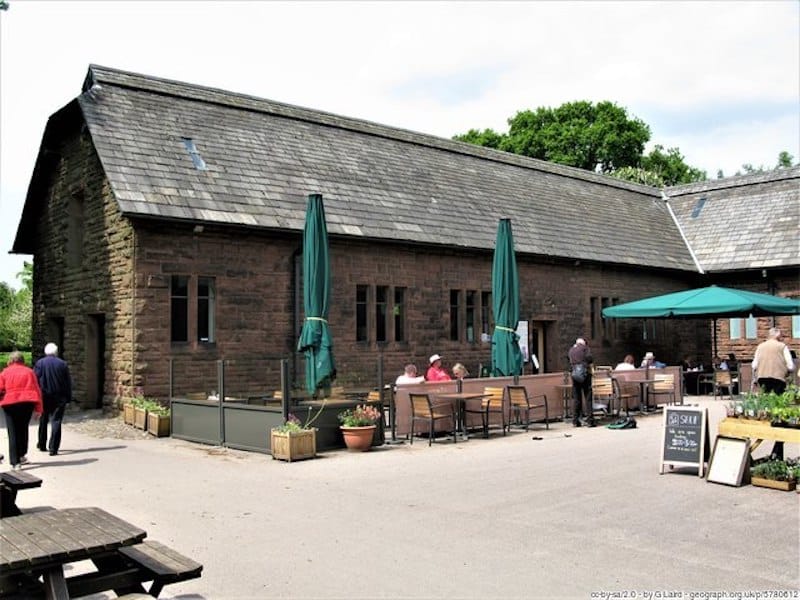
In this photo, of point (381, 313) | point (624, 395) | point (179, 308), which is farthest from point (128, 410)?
point (624, 395)

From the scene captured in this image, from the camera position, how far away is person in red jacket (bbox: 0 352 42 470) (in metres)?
10.9

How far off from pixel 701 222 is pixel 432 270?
1527cm

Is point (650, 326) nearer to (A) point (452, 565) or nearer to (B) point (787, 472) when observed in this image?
(B) point (787, 472)

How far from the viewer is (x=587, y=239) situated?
2555cm

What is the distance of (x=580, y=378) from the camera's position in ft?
51.1

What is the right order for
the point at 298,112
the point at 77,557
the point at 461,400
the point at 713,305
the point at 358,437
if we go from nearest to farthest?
1. the point at 77,557
2. the point at 358,437
3. the point at 461,400
4. the point at 713,305
5. the point at 298,112

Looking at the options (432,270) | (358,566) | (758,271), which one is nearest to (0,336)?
(432,270)

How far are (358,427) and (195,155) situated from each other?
8597mm

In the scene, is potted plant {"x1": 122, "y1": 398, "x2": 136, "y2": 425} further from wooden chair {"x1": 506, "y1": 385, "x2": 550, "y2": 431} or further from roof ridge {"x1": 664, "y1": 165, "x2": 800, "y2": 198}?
roof ridge {"x1": 664, "y1": 165, "x2": 800, "y2": 198}

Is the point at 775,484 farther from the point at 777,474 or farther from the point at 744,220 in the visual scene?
the point at 744,220

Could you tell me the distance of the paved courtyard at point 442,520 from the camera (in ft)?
18.7

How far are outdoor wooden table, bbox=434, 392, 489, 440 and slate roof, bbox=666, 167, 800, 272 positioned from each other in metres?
16.3

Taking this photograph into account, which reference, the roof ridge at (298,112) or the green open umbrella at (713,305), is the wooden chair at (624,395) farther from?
the roof ridge at (298,112)

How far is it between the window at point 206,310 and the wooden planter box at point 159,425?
250 cm
